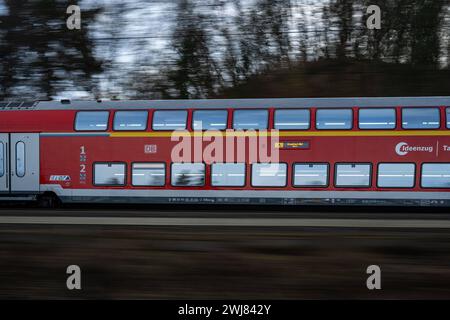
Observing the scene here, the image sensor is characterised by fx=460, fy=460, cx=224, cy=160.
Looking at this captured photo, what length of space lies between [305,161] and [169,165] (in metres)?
3.59

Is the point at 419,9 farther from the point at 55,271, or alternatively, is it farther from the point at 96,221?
the point at 55,271

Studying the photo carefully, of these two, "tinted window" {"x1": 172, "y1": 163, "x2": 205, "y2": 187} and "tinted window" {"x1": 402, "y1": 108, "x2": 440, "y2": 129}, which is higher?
"tinted window" {"x1": 402, "y1": 108, "x2": 440, "y2": 129}

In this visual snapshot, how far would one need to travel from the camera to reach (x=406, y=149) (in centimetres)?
1145

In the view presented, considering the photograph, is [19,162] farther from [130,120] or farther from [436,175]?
[436,175]

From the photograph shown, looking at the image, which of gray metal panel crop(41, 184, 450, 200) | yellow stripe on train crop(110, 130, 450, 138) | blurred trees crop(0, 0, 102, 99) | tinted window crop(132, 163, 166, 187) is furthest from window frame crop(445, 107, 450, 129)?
blurred trees crop(0, 0, 102, 99)

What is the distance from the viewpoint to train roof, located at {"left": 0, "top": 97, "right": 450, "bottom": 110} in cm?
1117

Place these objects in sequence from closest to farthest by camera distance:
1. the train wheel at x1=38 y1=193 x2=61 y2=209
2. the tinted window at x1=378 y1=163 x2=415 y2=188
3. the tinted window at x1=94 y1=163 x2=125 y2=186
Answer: the tinted window at x1=378 y1=163 x2=415 y2=188 → the tinted window at x1=94 y1=163 x2=125 y2=186 → the train wheel at x1=38 y1=193 x2=61 y2=209

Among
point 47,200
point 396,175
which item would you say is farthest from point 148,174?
point 396,175

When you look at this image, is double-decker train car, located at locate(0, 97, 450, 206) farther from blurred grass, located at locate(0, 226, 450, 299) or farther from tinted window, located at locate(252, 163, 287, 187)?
blurred grass, located at locate(0, 226, 450, 299)

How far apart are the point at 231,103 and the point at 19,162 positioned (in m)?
6.08

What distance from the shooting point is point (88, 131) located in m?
12.5

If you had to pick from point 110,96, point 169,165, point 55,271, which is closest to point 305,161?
point 169,165

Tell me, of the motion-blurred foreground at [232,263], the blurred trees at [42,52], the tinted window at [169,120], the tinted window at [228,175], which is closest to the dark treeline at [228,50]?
the blurred trees at [42,52]

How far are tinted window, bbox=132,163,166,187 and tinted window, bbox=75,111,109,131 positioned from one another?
1397mm
